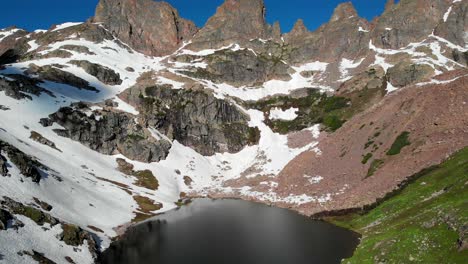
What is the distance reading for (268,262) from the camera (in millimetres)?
56688

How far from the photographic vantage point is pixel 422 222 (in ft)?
167

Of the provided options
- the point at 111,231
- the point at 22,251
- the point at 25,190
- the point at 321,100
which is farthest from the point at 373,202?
the point at 321,100

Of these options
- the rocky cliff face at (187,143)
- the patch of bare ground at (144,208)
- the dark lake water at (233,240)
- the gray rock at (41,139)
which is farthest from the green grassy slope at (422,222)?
the gray rock at (41,139)

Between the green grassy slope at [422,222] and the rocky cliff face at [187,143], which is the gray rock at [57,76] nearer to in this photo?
the rocky cliff face at [187,143]

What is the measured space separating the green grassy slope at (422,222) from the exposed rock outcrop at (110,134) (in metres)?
81.0

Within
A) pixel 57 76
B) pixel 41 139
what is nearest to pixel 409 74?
pixel 41 139

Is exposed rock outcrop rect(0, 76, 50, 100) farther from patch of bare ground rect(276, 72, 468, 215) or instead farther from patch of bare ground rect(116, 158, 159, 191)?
patch of bare ground rect(276, 72, 468, 215)

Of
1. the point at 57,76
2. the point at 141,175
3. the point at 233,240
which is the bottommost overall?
the point at 233,240

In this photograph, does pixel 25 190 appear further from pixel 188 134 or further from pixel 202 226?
pixel 188 134

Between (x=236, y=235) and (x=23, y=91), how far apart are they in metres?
110

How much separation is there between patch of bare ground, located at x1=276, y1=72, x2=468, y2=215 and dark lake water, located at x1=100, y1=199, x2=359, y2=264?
13.1 meters

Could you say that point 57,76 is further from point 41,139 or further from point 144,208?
point 144,208

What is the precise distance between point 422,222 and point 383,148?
2077 inches

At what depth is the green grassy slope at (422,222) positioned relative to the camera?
41.4m
